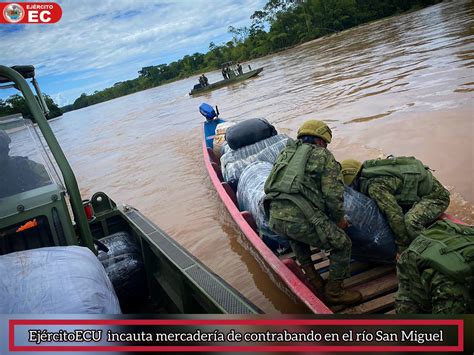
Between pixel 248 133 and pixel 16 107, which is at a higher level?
pixel 16 107

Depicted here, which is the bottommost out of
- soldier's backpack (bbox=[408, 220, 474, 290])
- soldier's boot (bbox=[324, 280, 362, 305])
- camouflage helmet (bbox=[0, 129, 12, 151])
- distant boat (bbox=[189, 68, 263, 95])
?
soldier's boot (bbox=[324, 280, 362, 305])

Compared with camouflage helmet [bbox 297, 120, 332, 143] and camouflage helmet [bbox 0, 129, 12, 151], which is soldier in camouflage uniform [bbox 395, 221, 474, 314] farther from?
camouflage helmet [bbox 0, 129, 12, 151]

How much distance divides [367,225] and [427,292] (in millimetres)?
1137

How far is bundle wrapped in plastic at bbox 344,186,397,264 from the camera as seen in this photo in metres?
2.98

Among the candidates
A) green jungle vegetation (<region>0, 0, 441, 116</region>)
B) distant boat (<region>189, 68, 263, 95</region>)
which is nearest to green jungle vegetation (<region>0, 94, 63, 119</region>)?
distant boat (<region>189, 68, 263, 95</region>)

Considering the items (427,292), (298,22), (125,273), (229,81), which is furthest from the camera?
(298,22)

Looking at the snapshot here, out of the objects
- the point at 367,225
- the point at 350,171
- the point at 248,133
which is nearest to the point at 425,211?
the point at 367,225

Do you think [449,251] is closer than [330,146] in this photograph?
Yes

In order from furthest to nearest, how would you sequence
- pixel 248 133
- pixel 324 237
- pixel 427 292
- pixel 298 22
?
pixel 298 22, pixel 248 133, pixel 324 237, pixel 427 292

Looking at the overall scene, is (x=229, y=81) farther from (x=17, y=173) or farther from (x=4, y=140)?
(x=17, y=173)

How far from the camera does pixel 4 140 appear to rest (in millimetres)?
2564

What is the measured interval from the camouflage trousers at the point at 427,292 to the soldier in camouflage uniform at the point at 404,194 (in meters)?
Answer: 0.91

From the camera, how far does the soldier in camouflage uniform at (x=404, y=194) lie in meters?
2.90

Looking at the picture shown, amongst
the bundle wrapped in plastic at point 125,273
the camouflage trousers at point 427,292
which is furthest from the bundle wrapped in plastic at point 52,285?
the camouflage trousers at point 427,292
